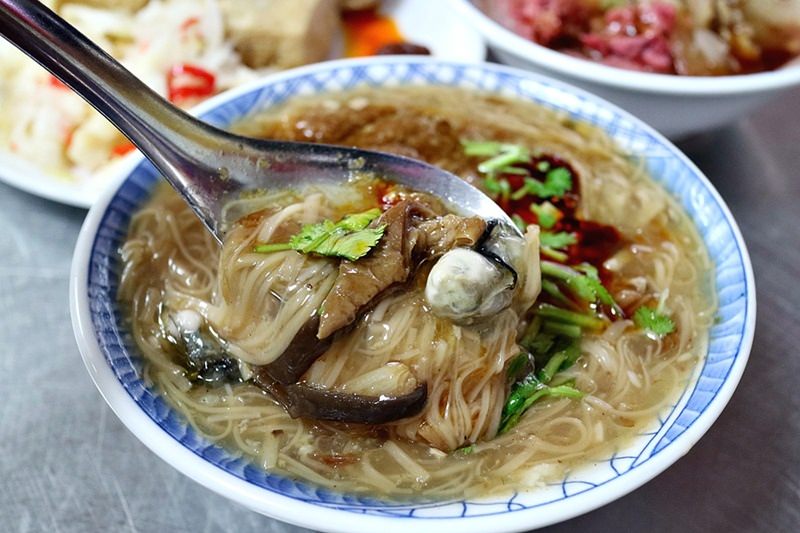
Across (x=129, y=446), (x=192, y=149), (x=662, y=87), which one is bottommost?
(x=129, y=446)

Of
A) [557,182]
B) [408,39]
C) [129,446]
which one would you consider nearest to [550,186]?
[557,182]

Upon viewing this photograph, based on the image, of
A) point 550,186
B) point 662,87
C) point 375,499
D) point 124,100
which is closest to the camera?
point 375,499

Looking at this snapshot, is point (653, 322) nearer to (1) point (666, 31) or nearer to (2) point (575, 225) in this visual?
(2) point (575, 225)

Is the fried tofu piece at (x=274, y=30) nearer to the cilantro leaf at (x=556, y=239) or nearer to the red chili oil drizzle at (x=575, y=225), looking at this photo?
the red chili oil drizzle at (x=575, y=225)

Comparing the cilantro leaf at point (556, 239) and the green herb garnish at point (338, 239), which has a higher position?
the green herb garnish at point (338, 239)

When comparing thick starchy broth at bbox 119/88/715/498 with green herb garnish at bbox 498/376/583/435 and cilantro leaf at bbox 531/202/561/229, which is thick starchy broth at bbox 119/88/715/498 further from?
cilantro leaf at bbox 531/202/561/229

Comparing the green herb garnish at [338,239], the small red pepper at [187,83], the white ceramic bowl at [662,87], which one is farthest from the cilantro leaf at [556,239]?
the small red pepper at [187,83]

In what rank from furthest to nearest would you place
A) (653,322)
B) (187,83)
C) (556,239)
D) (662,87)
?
(187,83) → (662,87) → (556,239) → (653,322)
